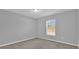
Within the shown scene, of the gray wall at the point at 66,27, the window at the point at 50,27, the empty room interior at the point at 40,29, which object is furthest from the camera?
the window at the point at 50,27

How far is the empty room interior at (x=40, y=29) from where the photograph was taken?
9.12ft

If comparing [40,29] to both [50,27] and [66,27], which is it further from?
[66,27]

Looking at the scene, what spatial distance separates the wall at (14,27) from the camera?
2.81m

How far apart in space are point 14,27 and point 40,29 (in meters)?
2.02

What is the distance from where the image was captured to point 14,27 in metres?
3.36

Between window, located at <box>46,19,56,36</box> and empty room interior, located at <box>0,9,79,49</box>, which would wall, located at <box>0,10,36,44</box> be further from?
window, located at <box>46,19,56,36</box>

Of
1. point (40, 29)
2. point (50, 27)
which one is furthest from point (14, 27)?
point (50, 27)

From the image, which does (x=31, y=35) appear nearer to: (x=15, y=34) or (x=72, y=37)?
(x=15, y=34)

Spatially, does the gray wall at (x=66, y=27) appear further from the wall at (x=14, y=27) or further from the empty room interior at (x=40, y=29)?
the wall at (x=14, y=27)

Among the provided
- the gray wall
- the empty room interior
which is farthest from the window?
the gray wall

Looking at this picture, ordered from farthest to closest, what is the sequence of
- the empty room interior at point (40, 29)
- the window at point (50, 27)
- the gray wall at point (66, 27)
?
the window at point (50, 27) → the gray wall at point (66, 27) → the empty room interior at point (40, 29)

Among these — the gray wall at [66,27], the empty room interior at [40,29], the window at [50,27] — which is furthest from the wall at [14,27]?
the gray wall at [66,27]

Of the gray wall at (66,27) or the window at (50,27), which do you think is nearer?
the gray wall at (66,27)

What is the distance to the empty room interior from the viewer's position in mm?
2781
